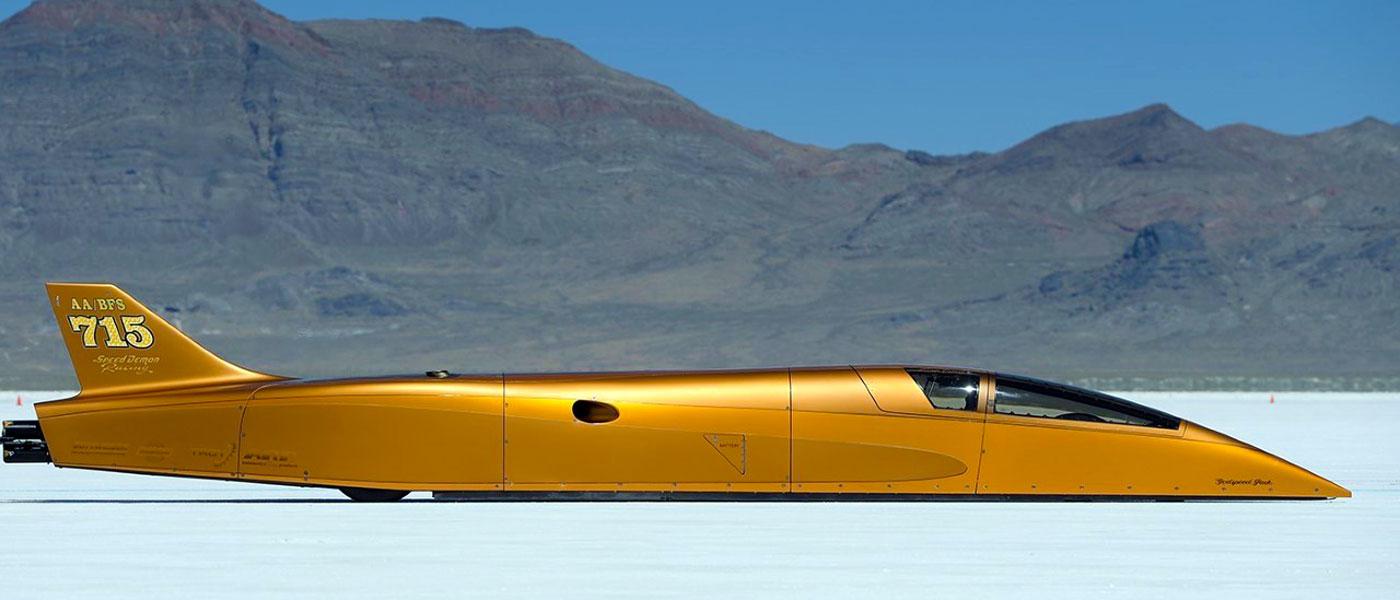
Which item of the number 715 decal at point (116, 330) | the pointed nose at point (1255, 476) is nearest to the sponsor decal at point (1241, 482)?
the pointed nose at point (1255, 476)

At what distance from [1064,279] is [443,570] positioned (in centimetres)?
15302

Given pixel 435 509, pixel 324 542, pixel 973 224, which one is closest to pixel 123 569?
pixel 324 542

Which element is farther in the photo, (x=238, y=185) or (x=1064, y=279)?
(x=238, y=185)

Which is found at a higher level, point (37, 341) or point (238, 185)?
point (238, 185)

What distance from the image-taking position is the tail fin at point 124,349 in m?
20.4

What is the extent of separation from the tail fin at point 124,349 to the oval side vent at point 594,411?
10.9ft

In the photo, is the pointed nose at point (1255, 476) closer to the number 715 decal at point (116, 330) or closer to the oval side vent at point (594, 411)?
the oval side vent at point (594, 411)

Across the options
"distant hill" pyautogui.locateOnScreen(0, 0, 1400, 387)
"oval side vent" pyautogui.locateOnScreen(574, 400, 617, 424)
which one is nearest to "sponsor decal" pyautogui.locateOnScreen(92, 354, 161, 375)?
"oval side vent" pyautogui.locateOnScreen(574, 400, 617, 424)

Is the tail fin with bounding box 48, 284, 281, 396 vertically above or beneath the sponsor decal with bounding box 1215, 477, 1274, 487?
above

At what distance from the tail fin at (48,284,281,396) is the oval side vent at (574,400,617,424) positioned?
3329 millimetres

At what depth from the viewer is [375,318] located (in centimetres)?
16300

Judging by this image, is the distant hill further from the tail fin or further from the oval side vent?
the oval side vent

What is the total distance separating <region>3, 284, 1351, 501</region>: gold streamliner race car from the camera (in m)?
19.2

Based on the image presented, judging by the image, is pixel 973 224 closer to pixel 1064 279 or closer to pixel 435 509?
pixel 1064 279
